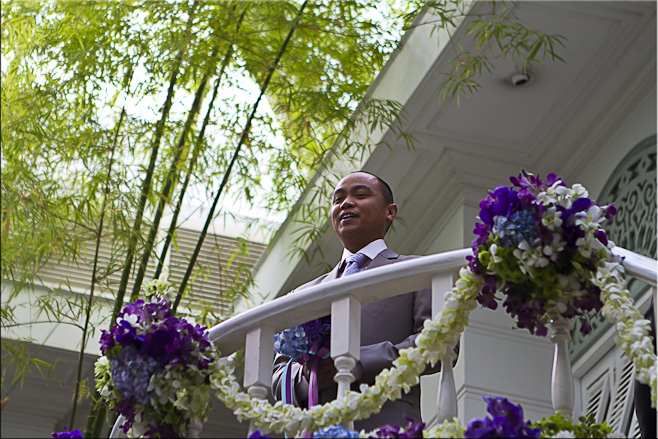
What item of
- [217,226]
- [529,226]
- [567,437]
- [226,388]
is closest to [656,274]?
[529,226]

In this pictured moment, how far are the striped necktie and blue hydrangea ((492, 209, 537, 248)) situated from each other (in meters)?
0.63

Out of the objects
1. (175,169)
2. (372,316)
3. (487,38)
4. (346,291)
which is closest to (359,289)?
(346,291)

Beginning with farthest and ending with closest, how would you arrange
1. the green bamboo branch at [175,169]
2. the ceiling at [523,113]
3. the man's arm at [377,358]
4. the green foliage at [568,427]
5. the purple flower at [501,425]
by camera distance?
the green bamboo branch at [175,169], the ceiling at [523,113], the man's arm at [377,358], the green foliage at [568,427], the purple flower at [501,425]

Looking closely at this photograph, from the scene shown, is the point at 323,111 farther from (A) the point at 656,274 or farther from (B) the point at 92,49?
(A) the point at 656,274

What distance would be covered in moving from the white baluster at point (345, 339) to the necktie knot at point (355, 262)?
392 millimetres

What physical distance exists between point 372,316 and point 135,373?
25.0 inches

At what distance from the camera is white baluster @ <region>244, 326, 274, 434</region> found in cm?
218

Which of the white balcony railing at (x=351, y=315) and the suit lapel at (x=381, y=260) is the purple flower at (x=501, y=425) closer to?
the white balcony railing at (x=351, y=315)

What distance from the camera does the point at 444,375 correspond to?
6.79 feet

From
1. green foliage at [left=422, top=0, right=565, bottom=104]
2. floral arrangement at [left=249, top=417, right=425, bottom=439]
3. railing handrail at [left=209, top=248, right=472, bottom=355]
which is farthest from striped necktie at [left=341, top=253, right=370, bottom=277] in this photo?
green foliage at [left=422, top=0, right=565, bottom=104]

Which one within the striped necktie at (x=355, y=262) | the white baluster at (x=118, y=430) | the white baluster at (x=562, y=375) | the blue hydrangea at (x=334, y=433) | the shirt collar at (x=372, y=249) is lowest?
the blue hydrangea at (x=334, y=433)

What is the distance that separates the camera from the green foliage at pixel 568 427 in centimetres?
187

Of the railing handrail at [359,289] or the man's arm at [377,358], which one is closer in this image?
the railing handrail at [359,289]

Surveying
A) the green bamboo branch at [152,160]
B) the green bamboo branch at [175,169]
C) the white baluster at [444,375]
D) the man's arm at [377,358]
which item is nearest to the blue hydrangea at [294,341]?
the man's arm at [377,358]
